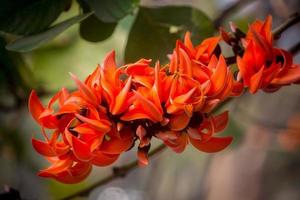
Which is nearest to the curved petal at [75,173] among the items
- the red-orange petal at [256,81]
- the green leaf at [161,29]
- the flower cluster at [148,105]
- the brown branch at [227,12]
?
the flower cluster at [148,105]

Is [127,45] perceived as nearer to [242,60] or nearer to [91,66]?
[242,60]

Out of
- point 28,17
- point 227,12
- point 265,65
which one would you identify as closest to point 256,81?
point 265,65

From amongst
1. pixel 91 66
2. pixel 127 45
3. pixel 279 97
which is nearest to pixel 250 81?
pixel 127 45

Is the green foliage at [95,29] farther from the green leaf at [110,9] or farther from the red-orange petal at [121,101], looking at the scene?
the red-orange petal at [121,101]

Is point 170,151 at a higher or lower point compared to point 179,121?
lower

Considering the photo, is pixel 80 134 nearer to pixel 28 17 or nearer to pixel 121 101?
pixel 121 101

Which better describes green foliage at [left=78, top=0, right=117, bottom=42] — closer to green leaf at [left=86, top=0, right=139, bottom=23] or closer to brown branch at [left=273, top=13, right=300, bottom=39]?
green leaf at [left=86, top=0, right=139, bottom=23]
